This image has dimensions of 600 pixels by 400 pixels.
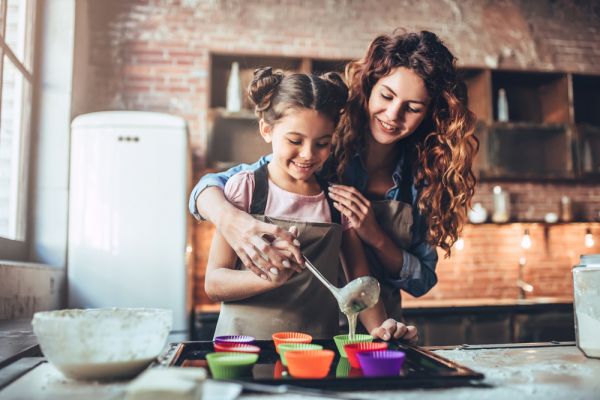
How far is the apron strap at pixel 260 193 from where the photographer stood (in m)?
1.54

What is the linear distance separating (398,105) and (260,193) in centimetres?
45

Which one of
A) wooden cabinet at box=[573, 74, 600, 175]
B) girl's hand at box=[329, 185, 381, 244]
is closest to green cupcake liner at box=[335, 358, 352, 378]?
girl's hand at box=[329, 185, 381, 244]

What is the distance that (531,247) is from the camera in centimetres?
429

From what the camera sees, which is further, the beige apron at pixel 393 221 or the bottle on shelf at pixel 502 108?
the bottle on shelf at pixel 502 108

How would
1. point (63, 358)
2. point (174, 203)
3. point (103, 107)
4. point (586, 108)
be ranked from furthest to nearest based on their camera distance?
point (586, 108) → point (103, 107) → point (174, 203) → point (63, 358)

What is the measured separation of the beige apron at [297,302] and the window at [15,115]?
60.5 inches

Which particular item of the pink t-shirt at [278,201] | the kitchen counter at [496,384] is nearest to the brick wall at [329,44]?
the pink t-shirt at [278,201]

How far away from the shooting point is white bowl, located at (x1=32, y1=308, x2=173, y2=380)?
812mm

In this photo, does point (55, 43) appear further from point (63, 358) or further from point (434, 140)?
point (63, 358)

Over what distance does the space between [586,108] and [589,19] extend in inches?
28.0

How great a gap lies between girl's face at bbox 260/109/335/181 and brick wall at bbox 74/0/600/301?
2.47m

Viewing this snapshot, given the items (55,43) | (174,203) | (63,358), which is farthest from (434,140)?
(55,43)

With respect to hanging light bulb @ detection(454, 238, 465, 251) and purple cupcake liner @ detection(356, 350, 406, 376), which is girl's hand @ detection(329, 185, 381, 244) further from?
hanging light bulb @ detection(454, 238, 465, 251)

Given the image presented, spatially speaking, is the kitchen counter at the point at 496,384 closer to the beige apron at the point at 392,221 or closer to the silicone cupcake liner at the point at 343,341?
the silicone cupcake liner at the point at 343,341
